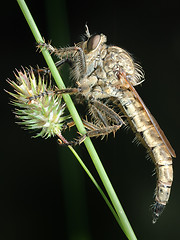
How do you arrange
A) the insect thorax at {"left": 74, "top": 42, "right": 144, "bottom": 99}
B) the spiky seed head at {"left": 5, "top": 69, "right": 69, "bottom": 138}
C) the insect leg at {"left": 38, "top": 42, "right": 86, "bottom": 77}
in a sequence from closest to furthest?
1. the spiky seed head at {"left": 5, "top": 69, "right": 69, "bottom": 138}
2. the insect leg at {"left": 38, "top": 42, "right": 86, "bottom": 77}
3. the insect thorax at {"left": 74, "top": 42, "right": 144, "bottom": 99}

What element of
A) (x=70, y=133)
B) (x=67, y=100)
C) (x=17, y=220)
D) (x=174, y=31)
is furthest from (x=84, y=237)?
(x=174, y=31)

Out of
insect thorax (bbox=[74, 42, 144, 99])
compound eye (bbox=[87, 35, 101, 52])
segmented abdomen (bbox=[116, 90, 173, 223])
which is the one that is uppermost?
compound eye (bbox=[87, 35, 101, 52])

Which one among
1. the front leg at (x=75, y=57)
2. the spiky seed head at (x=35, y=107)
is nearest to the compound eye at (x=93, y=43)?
the front leg at (x=75, y=57)

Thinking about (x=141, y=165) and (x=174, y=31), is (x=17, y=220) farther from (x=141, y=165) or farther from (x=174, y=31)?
(x=174, y=31)

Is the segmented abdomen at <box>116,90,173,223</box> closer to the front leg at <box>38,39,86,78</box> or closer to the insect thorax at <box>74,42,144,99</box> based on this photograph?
the insect thorax at <box>74,42,144,99</box>

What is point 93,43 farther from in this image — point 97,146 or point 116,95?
point 97,146

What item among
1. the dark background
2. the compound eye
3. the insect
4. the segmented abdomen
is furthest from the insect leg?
the dark background
